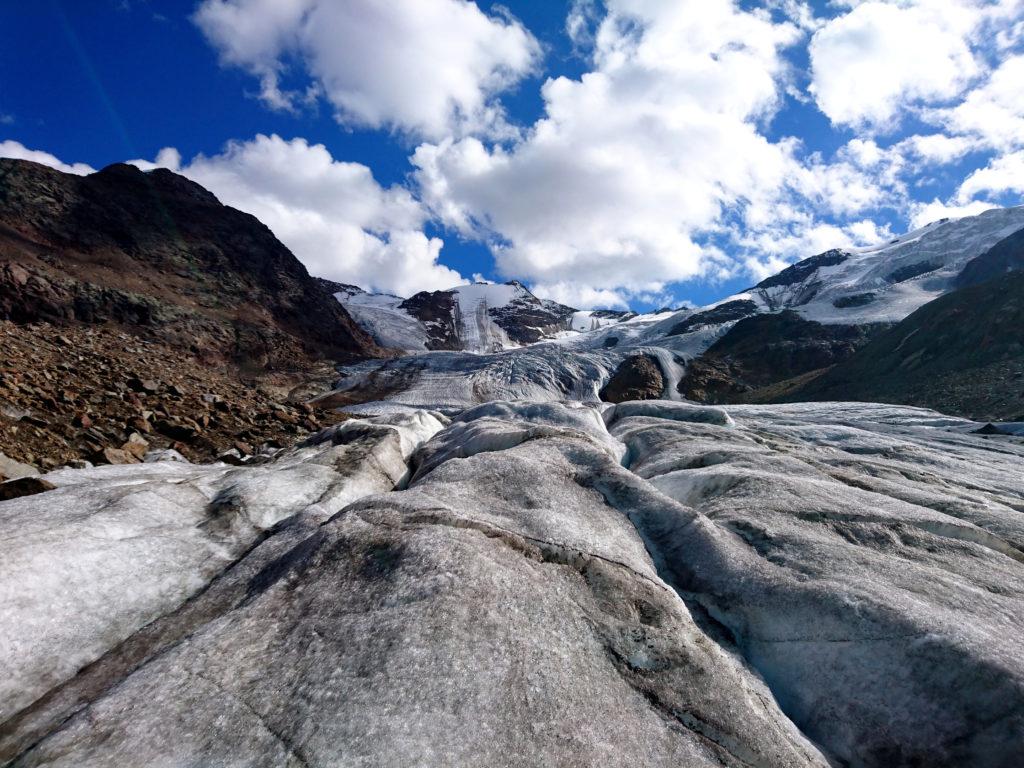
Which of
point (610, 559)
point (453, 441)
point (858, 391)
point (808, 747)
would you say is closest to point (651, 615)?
point (610, 559)

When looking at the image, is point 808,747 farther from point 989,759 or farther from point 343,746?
point 343,746

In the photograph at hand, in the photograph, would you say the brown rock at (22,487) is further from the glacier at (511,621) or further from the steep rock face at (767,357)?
the steep rock face at (767,357)

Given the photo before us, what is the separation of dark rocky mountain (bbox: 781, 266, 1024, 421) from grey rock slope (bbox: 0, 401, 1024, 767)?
1914 inches

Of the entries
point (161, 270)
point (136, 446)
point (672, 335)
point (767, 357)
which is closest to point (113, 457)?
point (136, 446)

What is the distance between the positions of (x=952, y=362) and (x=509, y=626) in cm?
7704

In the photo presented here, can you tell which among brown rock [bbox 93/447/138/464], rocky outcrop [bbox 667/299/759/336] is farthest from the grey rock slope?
rocky outcrop [bbox 667/299/759/336]

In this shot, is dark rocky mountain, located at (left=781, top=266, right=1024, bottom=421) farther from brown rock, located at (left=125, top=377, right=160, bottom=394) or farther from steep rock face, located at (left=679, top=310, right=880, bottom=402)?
brown rock, located at (left=125, top=377, right=160, bottom=394)

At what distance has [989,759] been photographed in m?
5.56

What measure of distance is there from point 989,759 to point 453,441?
47.0 feet

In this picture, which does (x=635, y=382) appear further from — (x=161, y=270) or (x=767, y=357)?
(x=161, y=270)

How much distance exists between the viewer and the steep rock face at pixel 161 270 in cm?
6066

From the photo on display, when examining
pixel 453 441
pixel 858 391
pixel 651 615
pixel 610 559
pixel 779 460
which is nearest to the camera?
pixel 651 615

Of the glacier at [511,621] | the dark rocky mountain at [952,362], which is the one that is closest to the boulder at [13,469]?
the glacier at [511,621]

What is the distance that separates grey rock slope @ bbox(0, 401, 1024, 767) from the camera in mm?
5309
